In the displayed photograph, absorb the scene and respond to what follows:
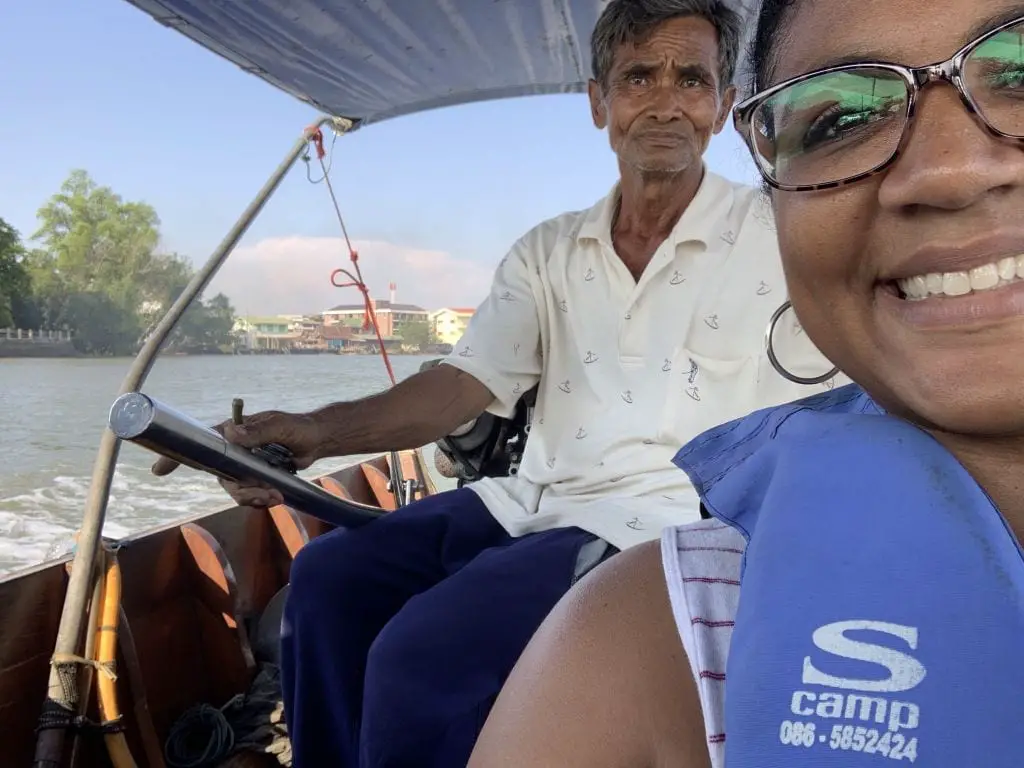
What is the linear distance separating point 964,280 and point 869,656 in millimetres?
332

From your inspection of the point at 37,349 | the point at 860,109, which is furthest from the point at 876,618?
the point at 37,349

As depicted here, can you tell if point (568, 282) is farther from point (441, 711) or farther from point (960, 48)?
point (960, 48)

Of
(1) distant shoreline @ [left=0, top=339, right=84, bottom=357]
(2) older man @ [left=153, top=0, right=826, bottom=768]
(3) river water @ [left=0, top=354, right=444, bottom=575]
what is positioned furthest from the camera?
(1) distant shoreline @ [left=0, top=339, right=84, bottom=357]

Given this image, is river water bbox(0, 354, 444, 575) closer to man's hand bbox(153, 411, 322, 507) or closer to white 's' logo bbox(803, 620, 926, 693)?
man's hand bbox(153, 411, 322, 507)

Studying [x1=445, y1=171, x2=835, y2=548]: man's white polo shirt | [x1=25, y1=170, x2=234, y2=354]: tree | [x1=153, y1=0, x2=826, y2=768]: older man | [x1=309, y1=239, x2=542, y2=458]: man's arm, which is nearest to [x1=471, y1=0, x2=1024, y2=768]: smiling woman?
[x1=153, y1=0, x2=826, y2=768]: older man

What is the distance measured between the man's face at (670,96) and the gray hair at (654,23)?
2 centimetres

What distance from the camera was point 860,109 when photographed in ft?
2.24

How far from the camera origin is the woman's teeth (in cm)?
63

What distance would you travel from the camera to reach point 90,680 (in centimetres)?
167

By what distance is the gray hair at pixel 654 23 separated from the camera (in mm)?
1789

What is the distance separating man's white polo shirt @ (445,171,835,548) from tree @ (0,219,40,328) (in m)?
21.5

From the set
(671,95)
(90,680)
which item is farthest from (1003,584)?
(90,680)

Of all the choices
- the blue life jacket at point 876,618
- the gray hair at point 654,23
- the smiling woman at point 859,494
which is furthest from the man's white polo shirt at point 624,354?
the blue life jacket at point 876,618

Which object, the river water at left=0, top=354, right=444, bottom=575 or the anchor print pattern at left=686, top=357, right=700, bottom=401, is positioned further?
the river water at left=0, top=354, right=444, bottom=575
